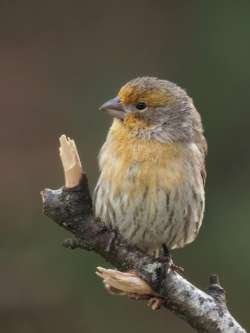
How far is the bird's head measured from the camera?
8039 mm

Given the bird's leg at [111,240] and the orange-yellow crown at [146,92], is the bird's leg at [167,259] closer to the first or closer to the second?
the bird's leg at [111,240]

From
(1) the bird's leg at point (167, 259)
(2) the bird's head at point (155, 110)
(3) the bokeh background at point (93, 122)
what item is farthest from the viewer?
(3) the bokeh background at point (93, 122)

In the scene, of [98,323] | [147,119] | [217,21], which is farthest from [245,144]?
[147,119]

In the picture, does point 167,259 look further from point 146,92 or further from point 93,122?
point 93,122

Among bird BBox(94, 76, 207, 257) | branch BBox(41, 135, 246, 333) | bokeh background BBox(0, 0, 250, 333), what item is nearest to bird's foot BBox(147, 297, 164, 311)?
branch BBox(41, 135, 246, 333)

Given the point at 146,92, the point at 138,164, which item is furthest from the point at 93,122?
the point at 138,164

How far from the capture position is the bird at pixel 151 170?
7715 mm

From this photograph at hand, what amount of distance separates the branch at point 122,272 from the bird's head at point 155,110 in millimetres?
1192

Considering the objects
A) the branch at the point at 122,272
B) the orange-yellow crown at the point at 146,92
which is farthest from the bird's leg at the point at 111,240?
the orange-yellow crown at the point at 146,92

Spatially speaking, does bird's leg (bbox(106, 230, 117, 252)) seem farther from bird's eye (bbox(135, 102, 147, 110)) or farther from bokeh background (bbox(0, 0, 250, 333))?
bokeh background (bbox(0, 0, 250, 333))

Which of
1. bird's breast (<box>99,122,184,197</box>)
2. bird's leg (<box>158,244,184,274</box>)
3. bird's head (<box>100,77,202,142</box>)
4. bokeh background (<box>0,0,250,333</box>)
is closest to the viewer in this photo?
bird's leg (<box>158,244,184,274</box>)

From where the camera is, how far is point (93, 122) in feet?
45.1

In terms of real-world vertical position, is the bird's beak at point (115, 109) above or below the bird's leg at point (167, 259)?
above

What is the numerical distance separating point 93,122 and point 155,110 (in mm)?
5592
